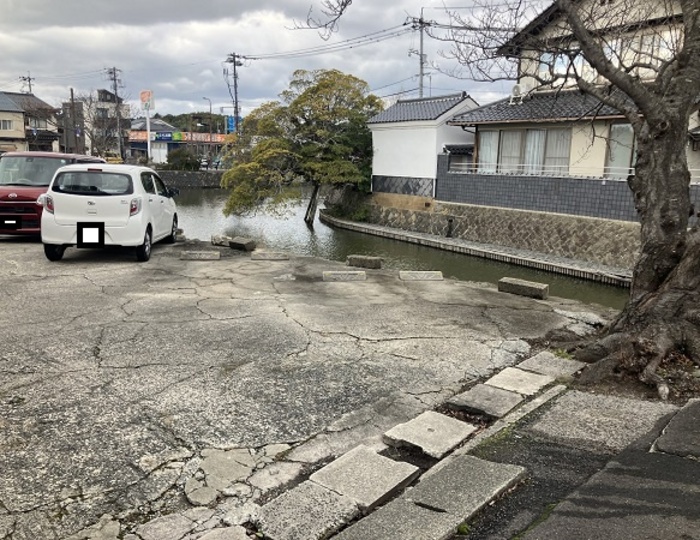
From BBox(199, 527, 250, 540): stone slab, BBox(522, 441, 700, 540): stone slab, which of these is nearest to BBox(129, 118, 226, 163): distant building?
BBox(199, 527, 250, 540): stone slab

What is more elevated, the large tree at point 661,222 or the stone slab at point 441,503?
the large tree at point 661,222

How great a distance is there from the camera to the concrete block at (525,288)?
709 cm

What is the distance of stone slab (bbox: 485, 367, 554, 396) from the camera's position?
3.95 meters

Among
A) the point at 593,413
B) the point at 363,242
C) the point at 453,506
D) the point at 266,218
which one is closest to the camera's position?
the point at 453,506

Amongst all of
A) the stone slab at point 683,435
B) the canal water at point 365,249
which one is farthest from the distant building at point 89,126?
the stone slab at point 683,435

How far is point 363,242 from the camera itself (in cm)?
1800

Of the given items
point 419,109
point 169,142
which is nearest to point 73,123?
point 169,142

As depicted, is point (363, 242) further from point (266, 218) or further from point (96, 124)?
point (96, 124)

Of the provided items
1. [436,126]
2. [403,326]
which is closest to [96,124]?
[436,126]

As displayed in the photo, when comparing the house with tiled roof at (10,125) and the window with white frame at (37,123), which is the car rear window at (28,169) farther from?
the window with white frame at (37,123)

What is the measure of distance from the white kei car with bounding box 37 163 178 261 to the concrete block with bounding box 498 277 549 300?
5.51 metres

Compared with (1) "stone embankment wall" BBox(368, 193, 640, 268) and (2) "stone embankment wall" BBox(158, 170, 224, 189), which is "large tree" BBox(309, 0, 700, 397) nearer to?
(1) "stone embankment wall" BBox(368, 193, 640, 268)

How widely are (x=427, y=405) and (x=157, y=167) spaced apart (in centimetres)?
4586

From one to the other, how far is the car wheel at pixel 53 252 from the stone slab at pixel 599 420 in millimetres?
7779
